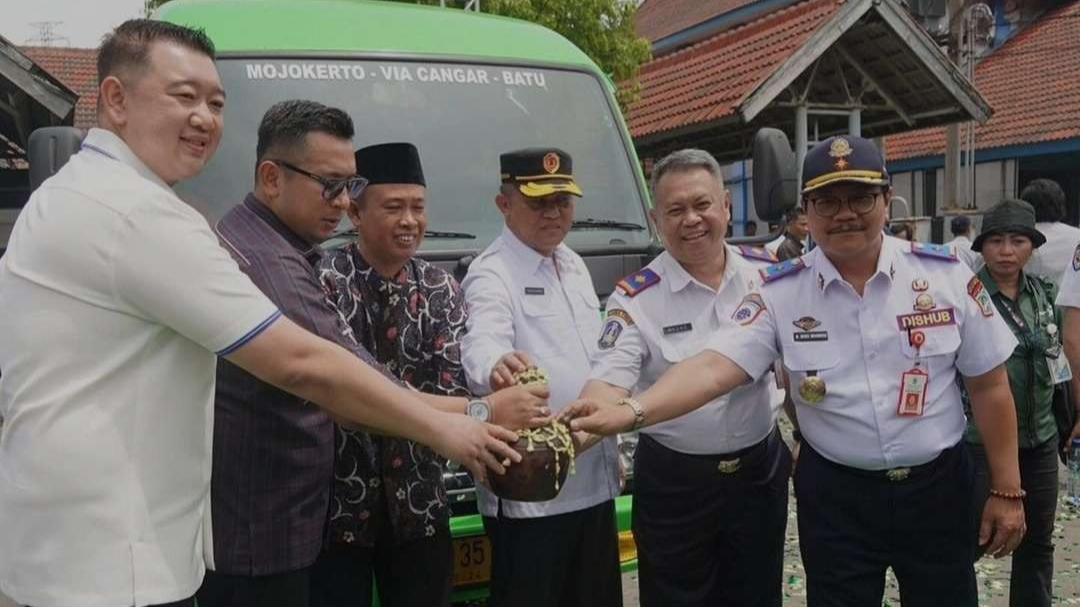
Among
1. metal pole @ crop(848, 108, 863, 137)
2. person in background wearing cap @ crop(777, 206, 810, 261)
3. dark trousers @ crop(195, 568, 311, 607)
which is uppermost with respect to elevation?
metal pole @ crop(848, 108, 863, 137)

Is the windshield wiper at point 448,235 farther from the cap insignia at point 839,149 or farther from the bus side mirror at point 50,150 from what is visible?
the cap insignia at point 839,149

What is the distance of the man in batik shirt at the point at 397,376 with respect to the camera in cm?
267

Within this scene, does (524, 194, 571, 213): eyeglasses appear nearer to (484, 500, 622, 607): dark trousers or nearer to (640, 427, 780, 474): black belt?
(640, 427, 780, 474): black belt

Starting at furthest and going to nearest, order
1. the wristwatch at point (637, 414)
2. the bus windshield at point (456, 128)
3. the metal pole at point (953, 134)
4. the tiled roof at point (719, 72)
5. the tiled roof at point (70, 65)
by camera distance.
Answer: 1. the tiled roof at point (70, 65)
2. the metal pole at point (953, 134)
3. the tiled roof at point (719, 72)
4. the bus windshield at point (456, 128)
5. the wristwatch at point (637, 414)

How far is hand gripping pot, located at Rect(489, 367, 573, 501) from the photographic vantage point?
254 cm

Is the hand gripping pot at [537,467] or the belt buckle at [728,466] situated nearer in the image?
the hand gripping pot at [537,467]

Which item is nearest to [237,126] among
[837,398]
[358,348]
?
[358,348]

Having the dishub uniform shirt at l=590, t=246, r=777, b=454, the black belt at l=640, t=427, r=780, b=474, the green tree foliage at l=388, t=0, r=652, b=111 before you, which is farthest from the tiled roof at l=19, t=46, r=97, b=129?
the black belt at l=640, t=427, r=780, b=474

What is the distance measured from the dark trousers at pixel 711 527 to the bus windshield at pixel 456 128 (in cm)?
123

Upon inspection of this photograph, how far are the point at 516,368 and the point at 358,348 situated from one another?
18.8 inches

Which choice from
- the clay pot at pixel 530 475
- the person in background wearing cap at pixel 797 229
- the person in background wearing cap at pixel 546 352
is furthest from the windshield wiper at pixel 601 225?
the person in background wearing cap at pixel 797 229

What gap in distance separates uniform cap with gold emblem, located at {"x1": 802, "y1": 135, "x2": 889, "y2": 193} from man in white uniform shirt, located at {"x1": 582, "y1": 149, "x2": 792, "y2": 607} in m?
0.39

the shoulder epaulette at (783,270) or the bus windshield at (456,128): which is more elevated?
the bus windshield at (456,128)

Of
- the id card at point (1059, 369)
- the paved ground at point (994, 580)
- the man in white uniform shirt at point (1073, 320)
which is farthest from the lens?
the paved ground at point (994, 580)
